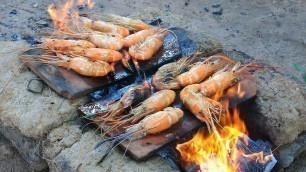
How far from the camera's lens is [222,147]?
3213 millimetres

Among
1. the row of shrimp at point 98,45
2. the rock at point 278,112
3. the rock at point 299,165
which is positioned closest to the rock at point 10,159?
the row of shrimp at point 98,45

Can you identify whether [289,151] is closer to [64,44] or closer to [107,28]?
[107,28]

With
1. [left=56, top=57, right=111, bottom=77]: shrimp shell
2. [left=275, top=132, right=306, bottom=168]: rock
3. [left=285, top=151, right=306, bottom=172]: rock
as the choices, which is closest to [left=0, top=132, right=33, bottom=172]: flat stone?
[left=56, top=57, right=111, bottom=77]: shrimp shell

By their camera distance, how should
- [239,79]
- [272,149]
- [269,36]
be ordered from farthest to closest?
1. [269,36]
2. [239,79]
3. [272,149]

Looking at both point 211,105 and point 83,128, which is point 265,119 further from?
point 83,128

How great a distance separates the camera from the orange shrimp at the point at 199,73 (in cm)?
358

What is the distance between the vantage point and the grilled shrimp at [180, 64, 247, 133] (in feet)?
10.5

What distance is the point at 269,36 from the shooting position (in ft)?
21.1

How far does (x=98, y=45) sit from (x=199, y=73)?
3.87 feet

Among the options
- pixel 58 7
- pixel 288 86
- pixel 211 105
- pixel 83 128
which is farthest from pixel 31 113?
pixel 58 7

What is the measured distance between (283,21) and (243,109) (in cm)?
379

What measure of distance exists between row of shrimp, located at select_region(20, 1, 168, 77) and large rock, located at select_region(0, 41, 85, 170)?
345 millimetres

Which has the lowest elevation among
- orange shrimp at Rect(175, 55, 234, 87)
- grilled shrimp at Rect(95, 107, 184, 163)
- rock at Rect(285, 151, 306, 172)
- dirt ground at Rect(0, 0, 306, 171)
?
rock at Rect(285, 151, 306, 172)

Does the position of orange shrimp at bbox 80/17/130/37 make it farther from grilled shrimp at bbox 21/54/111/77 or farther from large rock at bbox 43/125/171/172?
large rock at bbox 43/125/171/172
